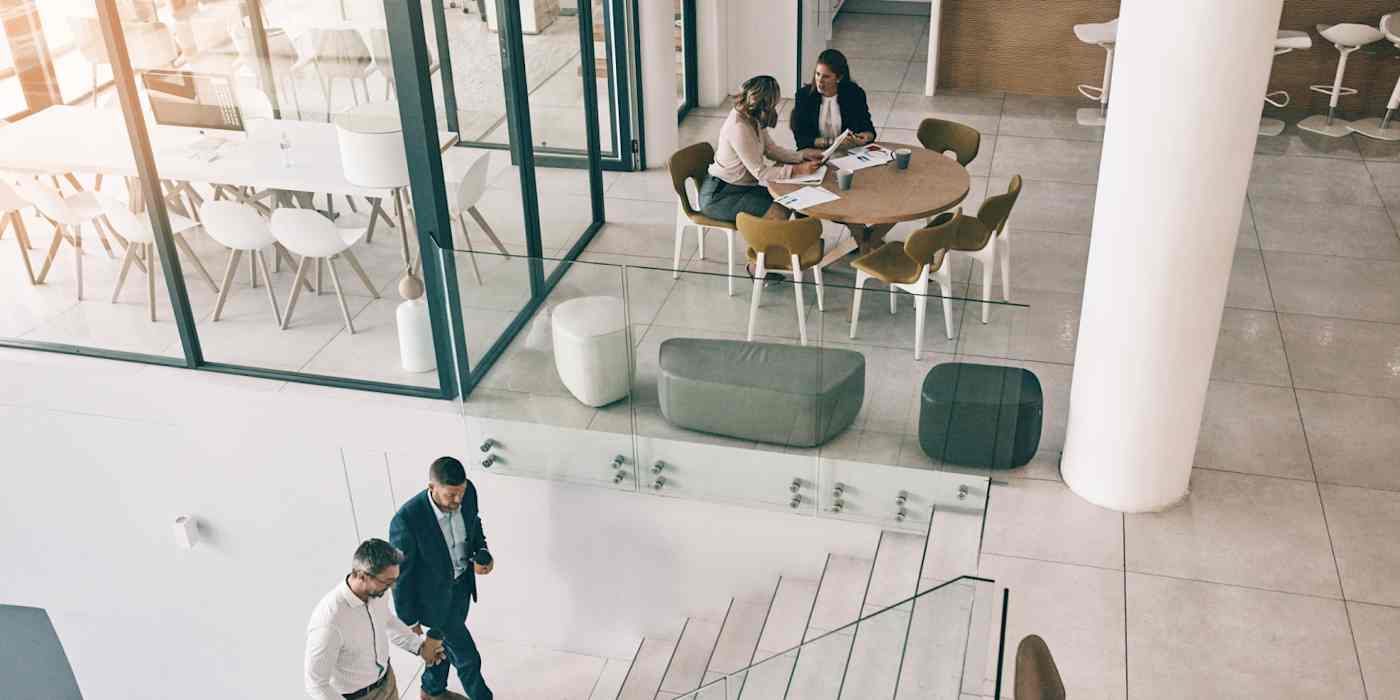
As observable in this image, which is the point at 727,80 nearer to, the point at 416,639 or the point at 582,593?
the point at 582,593

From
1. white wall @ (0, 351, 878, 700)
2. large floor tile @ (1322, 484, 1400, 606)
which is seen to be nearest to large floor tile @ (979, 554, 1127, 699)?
white wall @ (0, 351, 878, 700)

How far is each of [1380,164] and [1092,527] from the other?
222 inches

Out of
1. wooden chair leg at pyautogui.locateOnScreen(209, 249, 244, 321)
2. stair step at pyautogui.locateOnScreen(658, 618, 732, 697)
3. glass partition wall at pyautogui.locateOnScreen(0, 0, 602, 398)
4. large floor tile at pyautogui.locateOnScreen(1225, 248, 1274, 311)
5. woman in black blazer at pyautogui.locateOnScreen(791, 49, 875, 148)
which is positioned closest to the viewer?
glass partition wall at pyautogui.locateOnScreen(0, 0, 602, 398)

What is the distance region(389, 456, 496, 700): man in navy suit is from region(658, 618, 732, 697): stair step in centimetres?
102

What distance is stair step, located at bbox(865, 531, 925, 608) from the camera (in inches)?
233

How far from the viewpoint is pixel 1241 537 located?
5.94 metres

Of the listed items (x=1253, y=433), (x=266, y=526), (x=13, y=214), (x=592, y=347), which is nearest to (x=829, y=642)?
(x=592, y=347)

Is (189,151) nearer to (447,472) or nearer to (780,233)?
(447,472)

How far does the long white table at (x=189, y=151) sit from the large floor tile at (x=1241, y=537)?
13.5ft

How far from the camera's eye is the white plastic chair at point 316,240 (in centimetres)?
700

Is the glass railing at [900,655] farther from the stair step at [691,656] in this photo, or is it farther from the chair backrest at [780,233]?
the chair backrest at [780,233]

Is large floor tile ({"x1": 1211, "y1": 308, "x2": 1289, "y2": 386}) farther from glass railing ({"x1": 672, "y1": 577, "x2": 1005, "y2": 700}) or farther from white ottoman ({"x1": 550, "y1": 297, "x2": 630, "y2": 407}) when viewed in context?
glass railing ({"x1": 672, "y1": 577, "x2": 1005, "y2": 700})

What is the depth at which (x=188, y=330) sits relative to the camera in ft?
23.6

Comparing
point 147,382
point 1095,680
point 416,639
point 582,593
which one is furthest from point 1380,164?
point 147,382
